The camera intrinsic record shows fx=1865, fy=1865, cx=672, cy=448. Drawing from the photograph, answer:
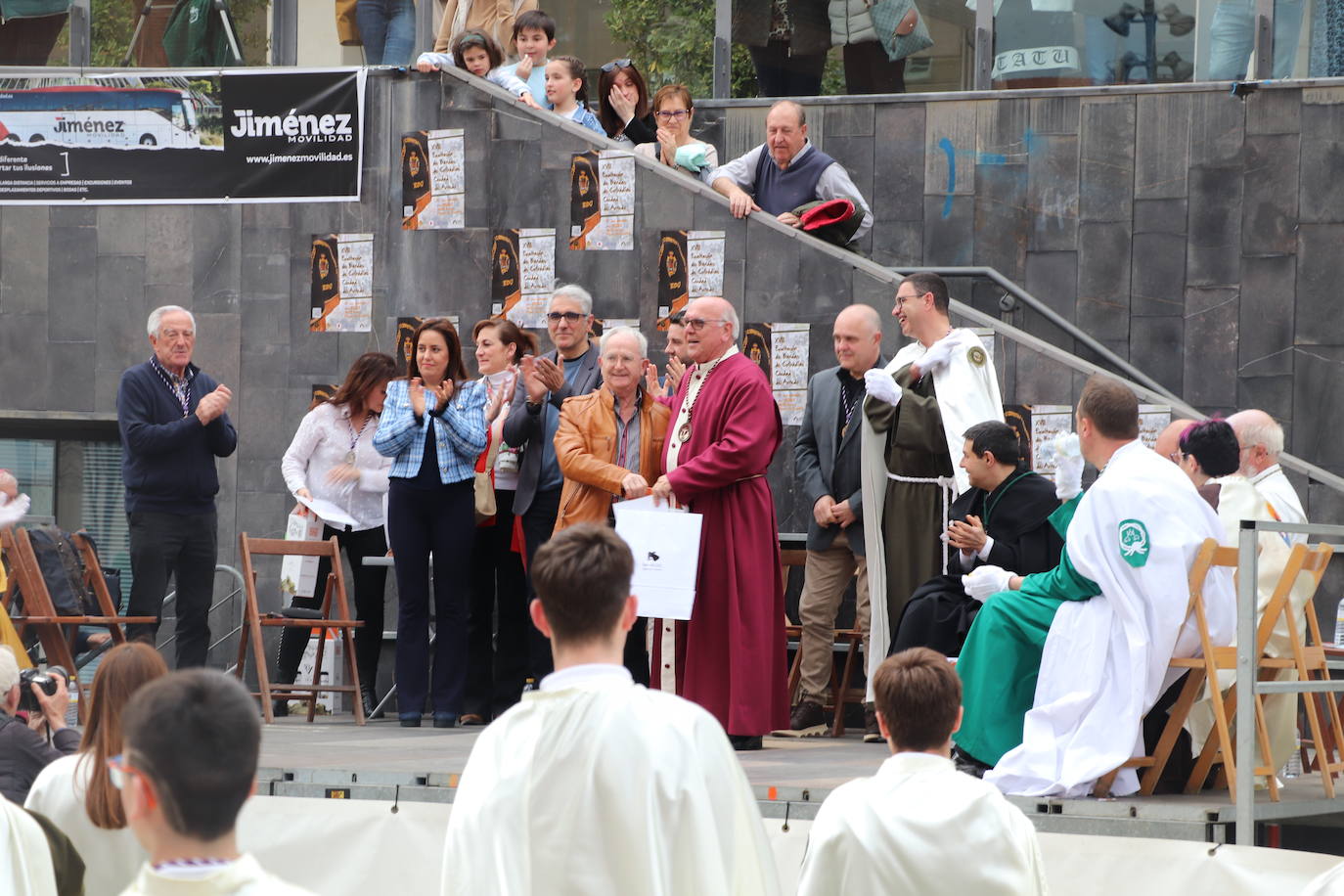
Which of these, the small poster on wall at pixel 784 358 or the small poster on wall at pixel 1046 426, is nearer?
the small poster on wall at pixel 1046 426

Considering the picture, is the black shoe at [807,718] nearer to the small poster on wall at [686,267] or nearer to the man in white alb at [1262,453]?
the man in white alb at [1262,453]

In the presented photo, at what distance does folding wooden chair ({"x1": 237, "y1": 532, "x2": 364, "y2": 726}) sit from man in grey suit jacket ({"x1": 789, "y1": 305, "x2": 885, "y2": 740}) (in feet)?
7.51

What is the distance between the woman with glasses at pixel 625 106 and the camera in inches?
429

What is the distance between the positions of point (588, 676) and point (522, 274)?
7.26 meters

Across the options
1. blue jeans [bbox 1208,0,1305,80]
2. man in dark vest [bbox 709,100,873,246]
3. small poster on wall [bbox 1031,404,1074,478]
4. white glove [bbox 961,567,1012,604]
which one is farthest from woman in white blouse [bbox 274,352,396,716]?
blue jeans [bbox 1208,0,1305,80]

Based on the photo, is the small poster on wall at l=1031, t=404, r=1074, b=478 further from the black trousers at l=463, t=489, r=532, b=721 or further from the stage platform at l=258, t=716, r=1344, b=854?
the black trousers at l=463, t=489, r=532, b=721

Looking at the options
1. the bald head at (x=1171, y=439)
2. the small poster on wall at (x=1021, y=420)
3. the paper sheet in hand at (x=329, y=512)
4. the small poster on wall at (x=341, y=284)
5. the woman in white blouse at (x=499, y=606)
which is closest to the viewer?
the bald head at (x=1171, y=439)

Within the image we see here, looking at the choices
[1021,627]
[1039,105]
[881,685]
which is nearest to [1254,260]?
[1039,105]

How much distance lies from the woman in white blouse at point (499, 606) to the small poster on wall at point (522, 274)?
145 cm

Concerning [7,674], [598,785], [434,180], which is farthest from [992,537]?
[434,180]

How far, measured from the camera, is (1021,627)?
22.4 ft

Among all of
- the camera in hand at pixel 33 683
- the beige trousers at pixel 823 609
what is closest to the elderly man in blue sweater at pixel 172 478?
the camera in hand at pixel 33 683

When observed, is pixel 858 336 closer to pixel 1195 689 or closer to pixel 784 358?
pixel 784 358

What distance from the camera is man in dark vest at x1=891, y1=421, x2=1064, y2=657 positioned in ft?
24.7
